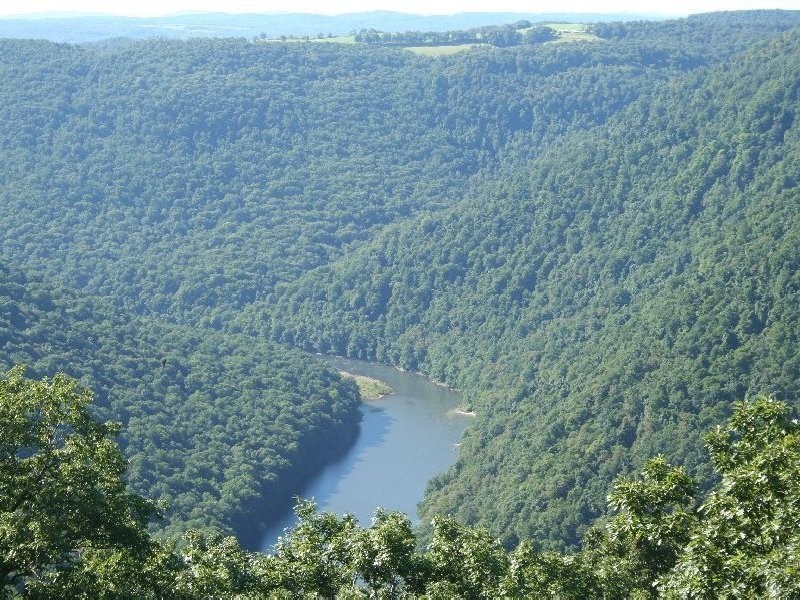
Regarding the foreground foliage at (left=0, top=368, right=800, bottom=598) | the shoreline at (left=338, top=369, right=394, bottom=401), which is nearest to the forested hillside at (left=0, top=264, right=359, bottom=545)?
the shoreline at (left=338, top=369, right=394, bottom=401)

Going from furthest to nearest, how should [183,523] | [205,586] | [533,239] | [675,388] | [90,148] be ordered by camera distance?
1. [90,148]
2. [533,239]
3. [675,388]
4. [183,523]
5. [205,586]

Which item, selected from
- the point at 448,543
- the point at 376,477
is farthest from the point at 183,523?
the point at 448,543

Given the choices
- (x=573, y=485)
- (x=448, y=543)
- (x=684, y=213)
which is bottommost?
(x=573, y=485)

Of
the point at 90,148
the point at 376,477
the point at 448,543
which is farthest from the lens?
the point at 90,148

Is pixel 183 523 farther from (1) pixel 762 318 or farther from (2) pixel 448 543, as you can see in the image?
(2) pixel 448 543

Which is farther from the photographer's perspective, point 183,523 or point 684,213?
point 684,213

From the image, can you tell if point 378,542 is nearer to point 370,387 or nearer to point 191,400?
point 191,400

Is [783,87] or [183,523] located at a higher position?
[783,87]

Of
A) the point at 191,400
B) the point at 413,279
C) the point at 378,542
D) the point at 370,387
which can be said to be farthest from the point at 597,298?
the point at 378,542
